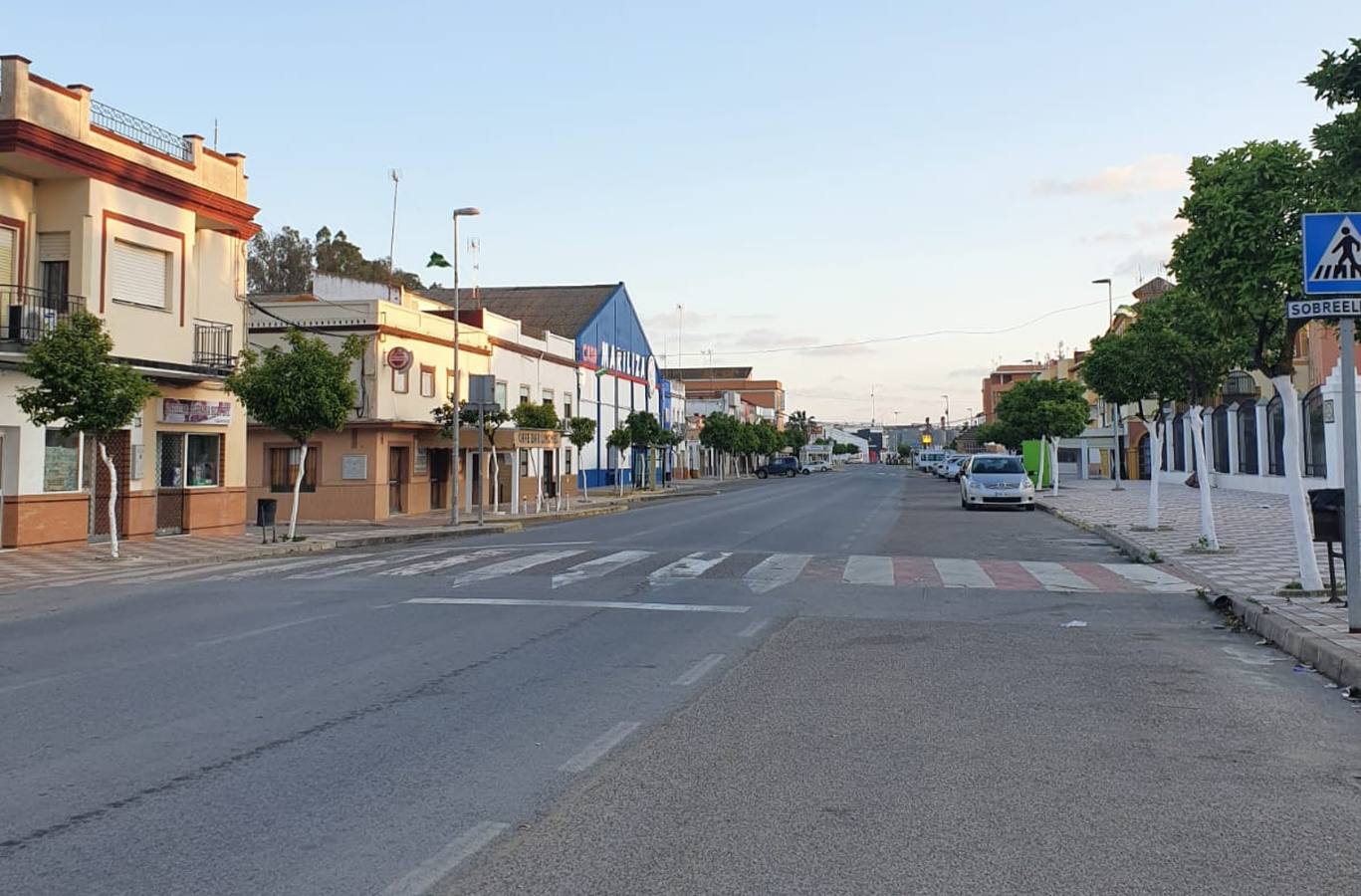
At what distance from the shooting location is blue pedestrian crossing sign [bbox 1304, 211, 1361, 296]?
9500mm

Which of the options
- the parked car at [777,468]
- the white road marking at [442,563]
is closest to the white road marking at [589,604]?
the white road marking at [442,563]

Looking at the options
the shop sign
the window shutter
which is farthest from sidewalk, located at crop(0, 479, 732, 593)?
the window shutter

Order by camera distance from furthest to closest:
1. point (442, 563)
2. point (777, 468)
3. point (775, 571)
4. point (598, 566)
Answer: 1. point (777, 468)
2. point (442, 563)
3. point (598, 566)
4. point (775, 571)

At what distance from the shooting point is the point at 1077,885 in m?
4.17

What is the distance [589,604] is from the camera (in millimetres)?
12422

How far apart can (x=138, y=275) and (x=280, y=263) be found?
46587mm

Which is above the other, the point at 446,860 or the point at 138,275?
the point at 138,275

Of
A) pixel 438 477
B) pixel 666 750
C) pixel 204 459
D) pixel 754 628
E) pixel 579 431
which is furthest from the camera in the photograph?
pixel 579 431

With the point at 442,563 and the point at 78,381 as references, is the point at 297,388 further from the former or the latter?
the point at 442,563

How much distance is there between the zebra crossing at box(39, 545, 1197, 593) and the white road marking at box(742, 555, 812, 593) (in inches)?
0.5

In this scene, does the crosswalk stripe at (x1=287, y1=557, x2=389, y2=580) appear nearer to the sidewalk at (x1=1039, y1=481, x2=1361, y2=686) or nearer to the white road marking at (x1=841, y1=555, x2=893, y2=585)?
the white road marking at (x1=841, y1=555, x2=893, y2=585)

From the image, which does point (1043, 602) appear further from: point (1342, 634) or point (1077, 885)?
point (1077, 885)

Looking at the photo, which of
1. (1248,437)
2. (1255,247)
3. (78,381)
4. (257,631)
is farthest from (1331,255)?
(1248,437)

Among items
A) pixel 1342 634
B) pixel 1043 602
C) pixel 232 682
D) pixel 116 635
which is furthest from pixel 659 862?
pixel 1043 602
